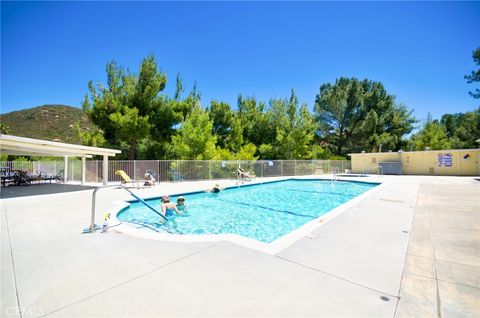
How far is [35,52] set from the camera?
1409 centimetres

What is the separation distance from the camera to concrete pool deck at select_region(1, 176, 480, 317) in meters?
2.00

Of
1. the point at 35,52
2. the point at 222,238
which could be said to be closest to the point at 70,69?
the point at 35,52

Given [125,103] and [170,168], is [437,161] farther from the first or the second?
[125,103]

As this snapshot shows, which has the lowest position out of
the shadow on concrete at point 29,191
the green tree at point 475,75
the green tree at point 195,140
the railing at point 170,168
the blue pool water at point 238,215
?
the blue pool water at point 238,215

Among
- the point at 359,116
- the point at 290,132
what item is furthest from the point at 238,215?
the point at 359,116

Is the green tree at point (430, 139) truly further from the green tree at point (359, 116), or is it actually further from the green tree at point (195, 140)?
the green tree at point (195, 140)

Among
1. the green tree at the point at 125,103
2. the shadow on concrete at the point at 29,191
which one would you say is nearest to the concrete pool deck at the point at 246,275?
the shadow on concrete at the point at 29,191

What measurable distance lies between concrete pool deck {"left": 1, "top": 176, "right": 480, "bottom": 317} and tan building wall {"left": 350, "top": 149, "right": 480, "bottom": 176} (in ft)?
66.2

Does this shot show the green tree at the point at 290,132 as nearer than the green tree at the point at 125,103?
No

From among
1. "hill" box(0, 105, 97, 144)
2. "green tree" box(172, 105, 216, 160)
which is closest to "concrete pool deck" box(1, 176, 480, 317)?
"green tree" box(172, 105, 216, 160)

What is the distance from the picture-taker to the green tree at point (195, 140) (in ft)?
55.2

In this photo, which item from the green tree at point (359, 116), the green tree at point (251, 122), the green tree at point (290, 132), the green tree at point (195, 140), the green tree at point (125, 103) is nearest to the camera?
the green tree at point (125, 103)

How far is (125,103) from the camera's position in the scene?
1678 cm

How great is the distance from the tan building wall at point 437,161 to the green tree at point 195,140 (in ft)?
55.5
